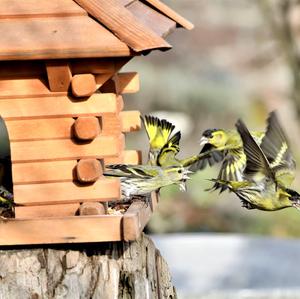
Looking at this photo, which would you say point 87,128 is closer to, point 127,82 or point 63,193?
point 63,193

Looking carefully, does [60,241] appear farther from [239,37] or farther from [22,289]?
[239,37]

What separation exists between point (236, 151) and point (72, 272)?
188cm

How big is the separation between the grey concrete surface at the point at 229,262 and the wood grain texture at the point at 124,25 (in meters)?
3.94

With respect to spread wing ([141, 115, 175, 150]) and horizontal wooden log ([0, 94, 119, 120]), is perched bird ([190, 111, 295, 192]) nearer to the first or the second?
spread wing ([141, 115, 175, 150])

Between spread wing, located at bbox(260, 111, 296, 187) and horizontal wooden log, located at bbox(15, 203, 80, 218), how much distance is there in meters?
1.70

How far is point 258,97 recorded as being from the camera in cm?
2064

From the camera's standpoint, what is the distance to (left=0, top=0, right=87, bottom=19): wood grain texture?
14.4ft

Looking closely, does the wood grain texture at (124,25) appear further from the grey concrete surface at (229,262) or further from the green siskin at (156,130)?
the grey concrete surface at (229,262)

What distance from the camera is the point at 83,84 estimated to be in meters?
4.39

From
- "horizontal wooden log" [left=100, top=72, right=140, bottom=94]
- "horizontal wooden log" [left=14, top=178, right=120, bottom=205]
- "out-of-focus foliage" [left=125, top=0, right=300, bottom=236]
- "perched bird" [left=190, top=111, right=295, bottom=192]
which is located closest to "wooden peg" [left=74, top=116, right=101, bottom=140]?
"horizontal wooden log" [left=14, top=178, right=120, bottom=205]

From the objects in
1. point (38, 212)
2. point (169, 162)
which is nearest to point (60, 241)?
point (38, 212)

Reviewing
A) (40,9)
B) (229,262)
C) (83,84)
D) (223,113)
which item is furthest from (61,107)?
(223,113)

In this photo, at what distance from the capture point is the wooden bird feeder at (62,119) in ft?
14.2

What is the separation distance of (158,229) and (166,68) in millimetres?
6848
